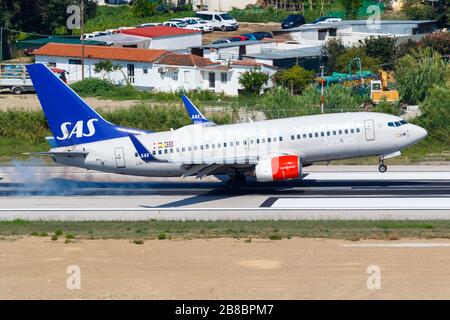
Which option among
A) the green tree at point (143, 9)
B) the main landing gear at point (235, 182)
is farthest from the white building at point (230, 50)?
the main landing gear at point (235, 182)

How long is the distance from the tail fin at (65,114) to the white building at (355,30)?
2538 inches

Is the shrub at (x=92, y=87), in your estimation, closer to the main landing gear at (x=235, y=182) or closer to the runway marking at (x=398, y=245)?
the main landing gear at (x=235, y=182)

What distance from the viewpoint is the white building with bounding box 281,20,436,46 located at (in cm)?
11775

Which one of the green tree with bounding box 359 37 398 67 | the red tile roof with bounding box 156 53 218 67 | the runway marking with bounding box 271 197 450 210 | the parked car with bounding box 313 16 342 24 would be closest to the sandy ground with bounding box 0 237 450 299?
the runway marking with bounding box 271 197 450 210

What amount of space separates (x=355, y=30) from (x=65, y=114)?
70248mm

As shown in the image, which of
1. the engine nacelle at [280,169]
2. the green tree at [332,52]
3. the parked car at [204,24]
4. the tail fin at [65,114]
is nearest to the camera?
the engine nacelle at [280,169]

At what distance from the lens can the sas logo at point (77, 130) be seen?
179 feet

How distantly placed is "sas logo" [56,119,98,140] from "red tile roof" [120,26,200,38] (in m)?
62.7

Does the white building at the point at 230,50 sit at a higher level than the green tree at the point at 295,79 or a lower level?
higher

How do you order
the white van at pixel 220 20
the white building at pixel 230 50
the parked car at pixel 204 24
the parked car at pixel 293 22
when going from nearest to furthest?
the white building at pixel 230 50 → the parked car at pixel 204 24 → the parked car at pixel 293 22 → the white van at pixel 220 20

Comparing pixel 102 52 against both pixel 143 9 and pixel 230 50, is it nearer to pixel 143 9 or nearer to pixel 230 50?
pixel 230 50

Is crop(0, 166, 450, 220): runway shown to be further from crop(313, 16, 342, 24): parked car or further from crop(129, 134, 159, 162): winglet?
crop(313, 16, 342, 24): parked car

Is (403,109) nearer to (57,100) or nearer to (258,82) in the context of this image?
(258,82)

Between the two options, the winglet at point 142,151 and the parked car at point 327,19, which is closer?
the winglet at point 142,151
